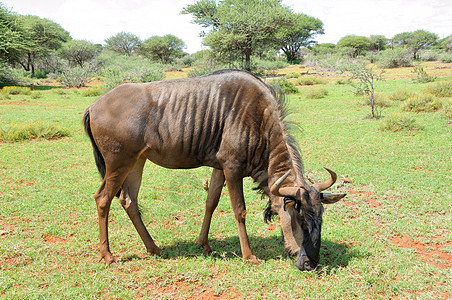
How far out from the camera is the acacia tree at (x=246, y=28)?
29516 mm

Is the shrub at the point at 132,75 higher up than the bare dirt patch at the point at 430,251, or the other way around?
the shrub at the point at 132,75

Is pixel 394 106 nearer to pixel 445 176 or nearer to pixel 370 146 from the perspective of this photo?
pixel 370 146

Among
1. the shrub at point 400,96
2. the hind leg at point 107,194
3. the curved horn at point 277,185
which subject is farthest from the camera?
the shrub at point 400,96

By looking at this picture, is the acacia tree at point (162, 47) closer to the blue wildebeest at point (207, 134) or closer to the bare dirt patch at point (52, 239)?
the bare dirt patch at point (52, 239)

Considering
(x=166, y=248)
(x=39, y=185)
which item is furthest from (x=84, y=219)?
(x=39, y=185)

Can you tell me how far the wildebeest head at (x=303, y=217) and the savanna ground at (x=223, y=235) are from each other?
252 mm

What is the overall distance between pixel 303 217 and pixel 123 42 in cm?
6475

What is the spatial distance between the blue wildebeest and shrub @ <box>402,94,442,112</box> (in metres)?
11.9

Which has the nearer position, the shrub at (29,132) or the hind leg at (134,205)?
the hind leg at (134,205)

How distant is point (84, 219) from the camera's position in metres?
5.59

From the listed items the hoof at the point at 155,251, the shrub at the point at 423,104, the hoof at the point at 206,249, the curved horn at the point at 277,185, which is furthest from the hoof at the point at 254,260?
the shrub at the point at 423,104

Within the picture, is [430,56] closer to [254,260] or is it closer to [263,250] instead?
[263,250]

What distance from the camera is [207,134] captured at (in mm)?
4137

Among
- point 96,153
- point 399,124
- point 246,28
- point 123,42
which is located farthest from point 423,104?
point 123,42
